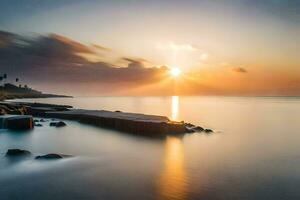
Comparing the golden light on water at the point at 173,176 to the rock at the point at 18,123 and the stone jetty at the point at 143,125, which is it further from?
the rock at the point at 18,123

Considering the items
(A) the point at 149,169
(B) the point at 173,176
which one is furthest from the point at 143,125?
(B) the point at 173,176

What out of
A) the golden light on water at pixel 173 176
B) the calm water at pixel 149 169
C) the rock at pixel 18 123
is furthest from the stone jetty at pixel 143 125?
the rock at pixel 18 123

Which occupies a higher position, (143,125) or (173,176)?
(143,125)

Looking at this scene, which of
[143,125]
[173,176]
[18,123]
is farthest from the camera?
[143,125]

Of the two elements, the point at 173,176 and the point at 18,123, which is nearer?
the point at 173,176

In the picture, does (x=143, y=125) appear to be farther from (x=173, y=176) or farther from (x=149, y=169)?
(x=173, y=176)

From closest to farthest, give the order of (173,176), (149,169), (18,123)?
(173,176) → (149,169) → (18,123)

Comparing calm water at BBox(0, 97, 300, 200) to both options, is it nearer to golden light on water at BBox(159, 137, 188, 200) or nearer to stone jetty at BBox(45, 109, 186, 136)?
golden light on water at BBox(159, 137, 188, 200)

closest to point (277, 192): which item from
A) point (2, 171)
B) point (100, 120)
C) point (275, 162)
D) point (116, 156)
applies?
point (275, 162)

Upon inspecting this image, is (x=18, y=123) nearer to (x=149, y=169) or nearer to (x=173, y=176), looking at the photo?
(x=149, y=169)
